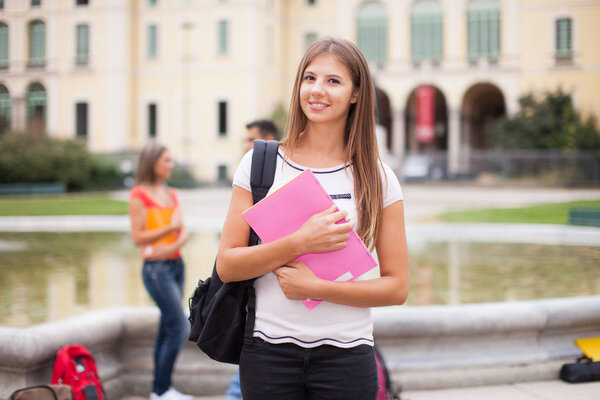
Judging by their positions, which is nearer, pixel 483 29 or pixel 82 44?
pixel 483 29

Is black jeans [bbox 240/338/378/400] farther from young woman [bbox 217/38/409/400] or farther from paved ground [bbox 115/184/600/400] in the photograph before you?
paved ground [bbox 115/184/600/400]

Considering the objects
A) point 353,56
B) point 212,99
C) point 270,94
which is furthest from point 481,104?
point 353,56

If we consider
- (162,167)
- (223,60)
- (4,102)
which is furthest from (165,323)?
(4,102)

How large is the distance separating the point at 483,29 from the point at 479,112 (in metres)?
8.12

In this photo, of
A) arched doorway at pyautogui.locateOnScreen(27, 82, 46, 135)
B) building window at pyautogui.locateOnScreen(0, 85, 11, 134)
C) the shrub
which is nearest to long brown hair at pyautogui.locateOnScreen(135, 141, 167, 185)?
the shrub

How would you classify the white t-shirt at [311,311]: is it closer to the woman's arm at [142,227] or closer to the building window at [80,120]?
the woman's arm at [142,227]

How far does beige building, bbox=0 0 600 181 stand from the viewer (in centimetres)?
3788

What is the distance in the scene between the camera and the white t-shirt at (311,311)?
213 centimetres

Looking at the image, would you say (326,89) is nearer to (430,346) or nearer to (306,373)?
(306,373)

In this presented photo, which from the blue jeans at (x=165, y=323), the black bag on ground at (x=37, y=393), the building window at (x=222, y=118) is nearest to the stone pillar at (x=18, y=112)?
the building window at (x=222, y=118)

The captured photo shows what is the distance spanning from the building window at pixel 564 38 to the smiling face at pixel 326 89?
127ft

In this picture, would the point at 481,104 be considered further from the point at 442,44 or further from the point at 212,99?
the point at 212,99

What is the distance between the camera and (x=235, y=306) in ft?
7.43

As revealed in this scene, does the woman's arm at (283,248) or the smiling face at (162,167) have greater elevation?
the smiling face at (162,167)
